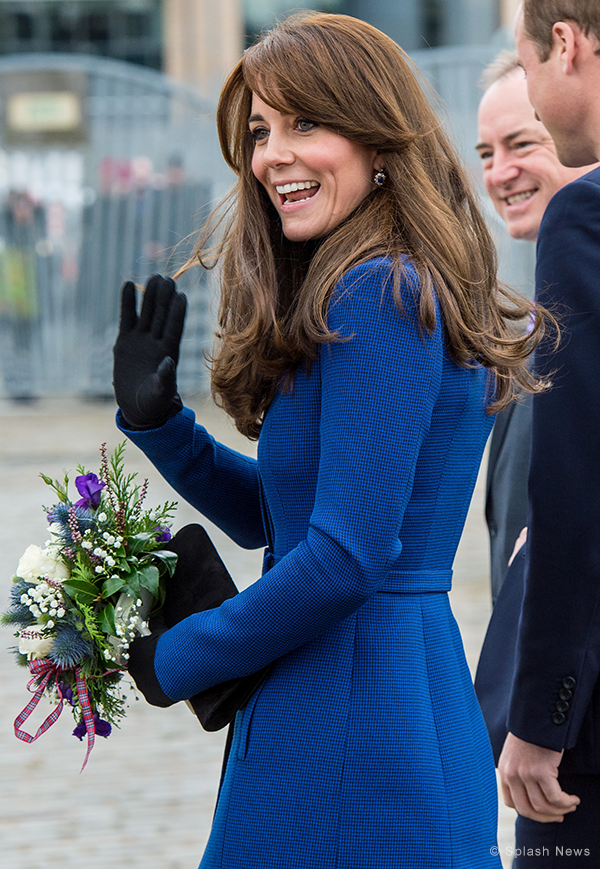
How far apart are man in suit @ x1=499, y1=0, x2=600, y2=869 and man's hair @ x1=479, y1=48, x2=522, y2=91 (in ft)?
4.37

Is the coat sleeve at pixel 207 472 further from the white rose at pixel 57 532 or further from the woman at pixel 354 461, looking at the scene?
the white rose at pixel 57 532

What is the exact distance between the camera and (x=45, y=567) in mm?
1822

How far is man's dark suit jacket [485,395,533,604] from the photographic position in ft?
8.70

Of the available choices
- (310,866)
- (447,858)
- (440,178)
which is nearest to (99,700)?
(310,866)

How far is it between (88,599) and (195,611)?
0.17m

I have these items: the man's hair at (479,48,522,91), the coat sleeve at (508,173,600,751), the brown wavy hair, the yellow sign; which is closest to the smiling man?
the man's hair at (479,48,522,91)

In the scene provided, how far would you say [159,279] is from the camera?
6.45ft

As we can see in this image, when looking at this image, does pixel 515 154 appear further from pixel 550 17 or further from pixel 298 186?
pixel 298 186

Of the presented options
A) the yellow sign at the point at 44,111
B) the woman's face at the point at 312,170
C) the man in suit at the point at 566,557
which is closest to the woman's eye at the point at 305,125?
the woman's face at the point at 312,170

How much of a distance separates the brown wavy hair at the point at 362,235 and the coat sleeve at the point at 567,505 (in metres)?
0.07

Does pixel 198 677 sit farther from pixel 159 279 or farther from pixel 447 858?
pixel 159 279

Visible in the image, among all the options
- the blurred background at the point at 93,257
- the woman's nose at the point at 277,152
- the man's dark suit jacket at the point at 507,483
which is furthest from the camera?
the blurred background at the point at 93,257

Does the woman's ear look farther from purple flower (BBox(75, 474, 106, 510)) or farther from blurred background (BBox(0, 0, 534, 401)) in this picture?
blurred background (BBox(0, 0, 534, 401))

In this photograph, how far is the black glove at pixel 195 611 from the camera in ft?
5.65
